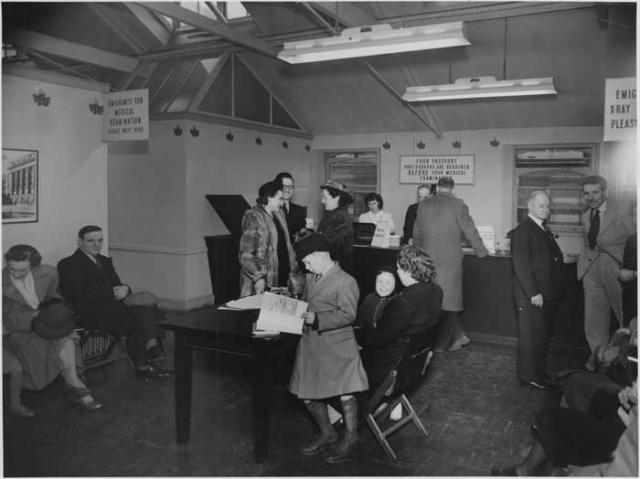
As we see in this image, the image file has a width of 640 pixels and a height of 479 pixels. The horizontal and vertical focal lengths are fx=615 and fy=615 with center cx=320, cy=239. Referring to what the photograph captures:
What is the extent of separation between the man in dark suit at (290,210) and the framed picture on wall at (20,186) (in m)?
1.93

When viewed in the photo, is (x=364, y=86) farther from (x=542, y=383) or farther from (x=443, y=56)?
(x=542, y=383)

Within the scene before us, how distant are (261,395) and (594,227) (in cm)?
338

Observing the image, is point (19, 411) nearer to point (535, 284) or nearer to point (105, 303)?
point (105, 303)

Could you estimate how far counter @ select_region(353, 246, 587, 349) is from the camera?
6.00 meters

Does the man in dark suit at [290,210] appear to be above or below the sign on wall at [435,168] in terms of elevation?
below

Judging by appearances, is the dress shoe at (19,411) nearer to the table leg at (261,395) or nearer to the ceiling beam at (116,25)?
the table leg at (261,395)

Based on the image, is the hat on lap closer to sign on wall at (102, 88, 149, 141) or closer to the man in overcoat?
sign on wall at (102, 88, 149, 141)

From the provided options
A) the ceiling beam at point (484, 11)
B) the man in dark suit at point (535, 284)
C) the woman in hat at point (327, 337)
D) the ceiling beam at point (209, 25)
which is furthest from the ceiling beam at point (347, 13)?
the woman in hat at point (327, 337)

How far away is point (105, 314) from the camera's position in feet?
16.9

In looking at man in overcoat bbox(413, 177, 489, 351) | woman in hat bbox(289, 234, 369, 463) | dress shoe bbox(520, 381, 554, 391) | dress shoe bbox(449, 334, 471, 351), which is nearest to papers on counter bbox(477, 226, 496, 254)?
man in overcoat bbox(413, 177, 489, 351)

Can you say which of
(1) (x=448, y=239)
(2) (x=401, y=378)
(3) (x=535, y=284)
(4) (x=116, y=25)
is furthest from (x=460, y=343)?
(4) (x=116, y=25)

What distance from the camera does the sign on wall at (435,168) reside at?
9.45 metres

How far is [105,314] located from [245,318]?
1.84 meters

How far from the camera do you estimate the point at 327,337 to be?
361 centimetres
